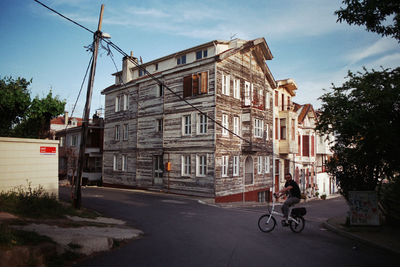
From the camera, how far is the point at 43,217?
9617 millimetres

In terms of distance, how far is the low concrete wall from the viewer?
11172 millimetres

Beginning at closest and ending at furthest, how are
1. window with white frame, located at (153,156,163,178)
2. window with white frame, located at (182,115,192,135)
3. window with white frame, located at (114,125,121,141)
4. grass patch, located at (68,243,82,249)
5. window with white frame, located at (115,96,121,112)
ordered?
grass patch, located at (68,243,82,249) → window with white frame, located at (182,115,192,135) → window with white frame, located at (153,156,163,178) → window with white frame, located at (114,125,121,141) → window with white frame, located at (115,96,121,112)

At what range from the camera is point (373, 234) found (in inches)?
383

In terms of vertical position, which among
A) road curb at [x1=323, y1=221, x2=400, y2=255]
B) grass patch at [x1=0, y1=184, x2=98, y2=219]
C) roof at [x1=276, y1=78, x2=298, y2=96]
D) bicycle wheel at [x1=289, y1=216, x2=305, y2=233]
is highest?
roof at [x1=276, y1=78, x2=298, y2=96]

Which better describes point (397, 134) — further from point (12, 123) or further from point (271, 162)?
point (12, 123)

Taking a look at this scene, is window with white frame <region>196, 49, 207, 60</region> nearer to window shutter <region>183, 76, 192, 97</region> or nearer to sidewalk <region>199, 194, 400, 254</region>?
window shutter <region>183, 76, 192, 97</region>

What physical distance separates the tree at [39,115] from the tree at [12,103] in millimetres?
441

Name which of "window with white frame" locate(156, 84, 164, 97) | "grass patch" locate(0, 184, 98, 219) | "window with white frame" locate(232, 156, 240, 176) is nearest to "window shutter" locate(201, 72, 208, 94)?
"window with white frame" locate(156, 84, 164, 97)

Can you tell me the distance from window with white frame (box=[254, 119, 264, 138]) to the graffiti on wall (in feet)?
50.3

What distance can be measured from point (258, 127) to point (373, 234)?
1694 cm

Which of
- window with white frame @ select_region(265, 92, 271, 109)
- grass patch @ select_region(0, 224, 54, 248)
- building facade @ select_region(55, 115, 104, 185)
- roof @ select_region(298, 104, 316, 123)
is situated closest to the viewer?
grass patch @ select_region(0, 224, 54, 248)

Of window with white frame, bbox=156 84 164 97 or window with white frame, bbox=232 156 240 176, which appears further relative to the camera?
window with white frame, bbox=156 84 164 97

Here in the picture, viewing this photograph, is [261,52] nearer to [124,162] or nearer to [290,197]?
[124,162]

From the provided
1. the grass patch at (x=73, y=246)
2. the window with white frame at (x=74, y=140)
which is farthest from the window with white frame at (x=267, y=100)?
the window with white frame at (x=74, y=140)
